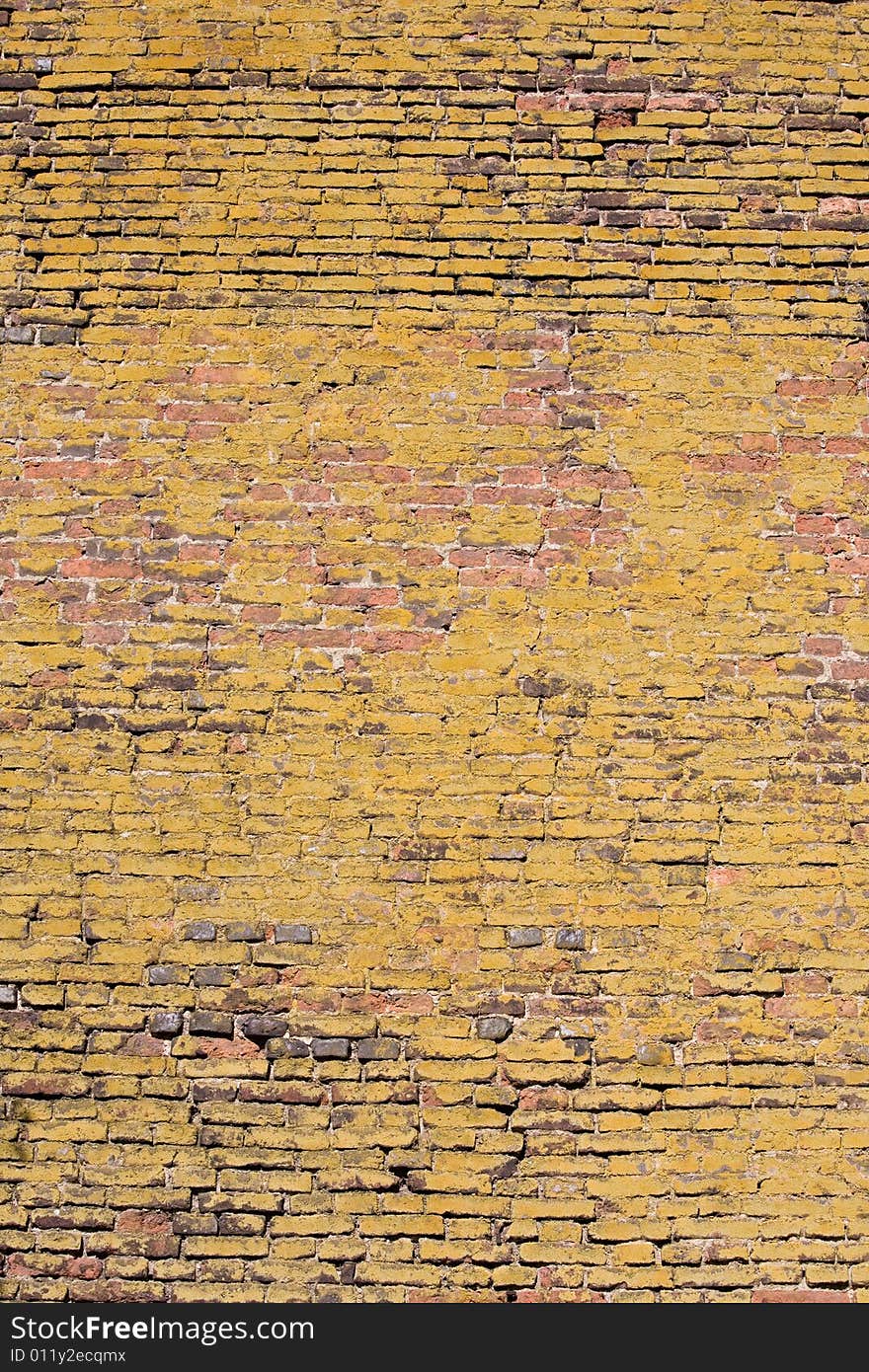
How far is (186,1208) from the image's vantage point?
10.4ft

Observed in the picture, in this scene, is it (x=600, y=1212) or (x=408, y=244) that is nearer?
(x=600, y=1212)

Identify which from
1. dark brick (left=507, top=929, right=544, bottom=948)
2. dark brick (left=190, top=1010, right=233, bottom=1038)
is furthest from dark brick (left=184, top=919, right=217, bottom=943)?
dark brick (left=507, top=929, right=544, bottom=948)

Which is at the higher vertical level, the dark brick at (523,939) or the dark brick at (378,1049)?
the dark brick at (523,939)

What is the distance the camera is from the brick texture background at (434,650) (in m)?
3.19

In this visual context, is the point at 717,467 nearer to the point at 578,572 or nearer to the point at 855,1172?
the point at 578,572

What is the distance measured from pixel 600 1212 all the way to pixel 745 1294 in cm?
49

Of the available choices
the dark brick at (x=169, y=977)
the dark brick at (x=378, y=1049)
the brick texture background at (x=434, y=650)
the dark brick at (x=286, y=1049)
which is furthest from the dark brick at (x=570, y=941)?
the dark brick at (x=169, y=977)

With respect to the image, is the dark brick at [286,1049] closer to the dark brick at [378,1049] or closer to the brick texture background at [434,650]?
the brick texture background at [434,650]

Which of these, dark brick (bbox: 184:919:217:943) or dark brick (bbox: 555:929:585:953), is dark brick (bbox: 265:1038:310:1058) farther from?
dark brick (bbox: 555:929:585:953)

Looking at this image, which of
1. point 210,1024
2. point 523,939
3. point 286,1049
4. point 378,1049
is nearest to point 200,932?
point 210,1024

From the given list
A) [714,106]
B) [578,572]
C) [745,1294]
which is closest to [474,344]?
[578,572]

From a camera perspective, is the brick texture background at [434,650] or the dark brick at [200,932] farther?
the dark brick at [200,932]

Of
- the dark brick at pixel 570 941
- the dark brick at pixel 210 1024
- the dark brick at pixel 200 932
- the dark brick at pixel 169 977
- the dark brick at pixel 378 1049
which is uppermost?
the dark brick at pixel 200 932

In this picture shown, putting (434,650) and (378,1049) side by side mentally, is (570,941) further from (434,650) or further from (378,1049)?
(434,650)
